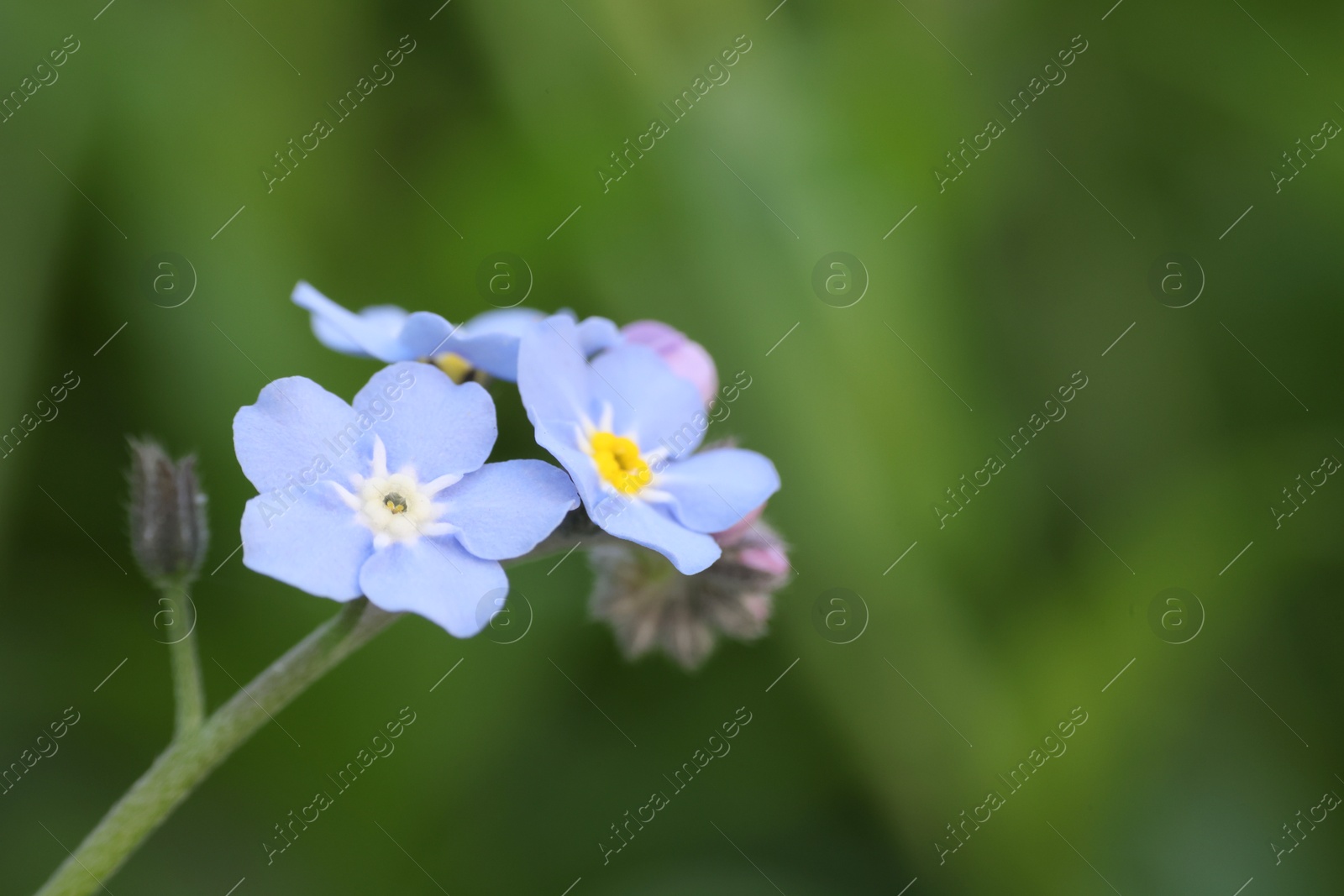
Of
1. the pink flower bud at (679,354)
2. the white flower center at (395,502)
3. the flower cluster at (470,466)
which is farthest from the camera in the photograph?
the pink flower bud at (679,354)

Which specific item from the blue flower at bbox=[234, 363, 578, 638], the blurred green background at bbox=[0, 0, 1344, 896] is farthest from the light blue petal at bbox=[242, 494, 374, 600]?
the blurred green background at bbox=[0, 0, 1344, 896]

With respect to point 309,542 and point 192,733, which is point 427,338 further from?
point 192,733

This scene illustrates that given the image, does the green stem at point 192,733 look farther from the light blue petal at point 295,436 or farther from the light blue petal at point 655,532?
the light blue petal at point 295,436

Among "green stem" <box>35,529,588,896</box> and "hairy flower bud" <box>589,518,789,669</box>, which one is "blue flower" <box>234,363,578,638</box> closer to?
"green stem" <box>35,529,588,896</box>

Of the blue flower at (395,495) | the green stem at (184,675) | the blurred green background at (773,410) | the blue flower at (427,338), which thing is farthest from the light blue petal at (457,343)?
the blurred green background at (773,410)

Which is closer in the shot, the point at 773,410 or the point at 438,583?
the point at 438,583

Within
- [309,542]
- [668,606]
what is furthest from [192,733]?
[668,606]

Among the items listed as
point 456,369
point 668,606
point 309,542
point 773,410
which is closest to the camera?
point 309,542
